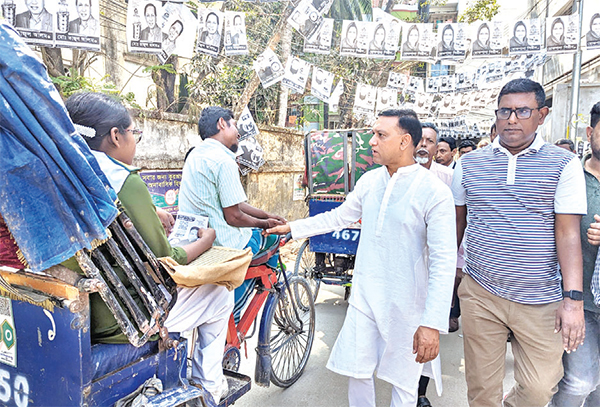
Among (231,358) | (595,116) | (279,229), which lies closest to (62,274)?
(279,229)

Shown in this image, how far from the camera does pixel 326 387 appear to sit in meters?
3.20

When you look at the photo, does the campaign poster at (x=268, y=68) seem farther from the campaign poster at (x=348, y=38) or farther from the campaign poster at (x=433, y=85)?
the campaign poster at (x=433, y=85)

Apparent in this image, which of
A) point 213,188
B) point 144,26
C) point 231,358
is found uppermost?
point 144,26

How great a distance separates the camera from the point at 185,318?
2010 millimetres

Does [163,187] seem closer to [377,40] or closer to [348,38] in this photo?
[348,38]

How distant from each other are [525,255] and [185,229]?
182 cm

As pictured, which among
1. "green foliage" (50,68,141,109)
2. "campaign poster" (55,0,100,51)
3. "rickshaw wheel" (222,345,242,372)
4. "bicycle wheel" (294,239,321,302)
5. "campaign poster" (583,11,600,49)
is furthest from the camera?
"campaign poster" (583,11,600,49)


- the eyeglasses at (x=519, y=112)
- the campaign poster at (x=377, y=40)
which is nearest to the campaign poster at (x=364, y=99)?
the campaign poster at (x=377, y=40)

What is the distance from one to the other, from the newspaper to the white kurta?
0.97m

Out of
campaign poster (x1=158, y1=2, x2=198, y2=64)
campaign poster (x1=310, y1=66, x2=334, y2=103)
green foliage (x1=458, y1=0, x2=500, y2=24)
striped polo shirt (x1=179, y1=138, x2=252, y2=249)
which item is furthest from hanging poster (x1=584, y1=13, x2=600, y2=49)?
green foliage (x1=458, y1=0, x2=500, y2=24)

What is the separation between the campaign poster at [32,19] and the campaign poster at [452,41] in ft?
15.2

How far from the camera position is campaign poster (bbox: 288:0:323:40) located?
4.90 meters

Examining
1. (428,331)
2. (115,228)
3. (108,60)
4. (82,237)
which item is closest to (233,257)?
(115,228)

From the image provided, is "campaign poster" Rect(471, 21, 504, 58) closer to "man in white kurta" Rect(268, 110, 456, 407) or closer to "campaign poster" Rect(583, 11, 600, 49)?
"campaign poster" Rect(583, 11, 600, 49)
